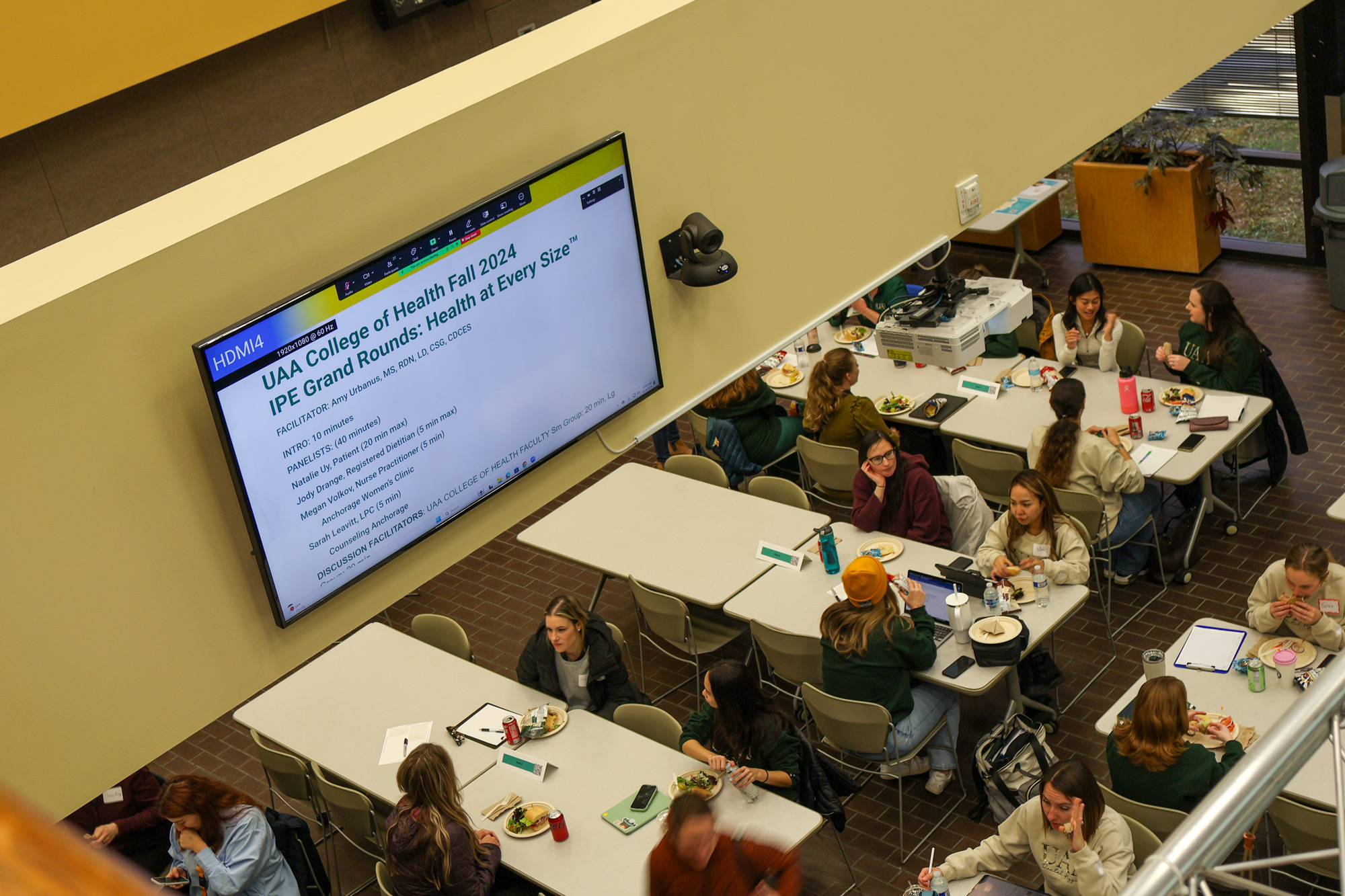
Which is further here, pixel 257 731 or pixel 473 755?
pixel 257 731

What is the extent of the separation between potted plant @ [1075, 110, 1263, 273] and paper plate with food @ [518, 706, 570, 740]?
7561 millimetres

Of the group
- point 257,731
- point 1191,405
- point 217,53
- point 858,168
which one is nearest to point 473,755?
point 257,731

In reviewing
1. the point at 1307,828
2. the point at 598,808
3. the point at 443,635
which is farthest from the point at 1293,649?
the point at 443,635

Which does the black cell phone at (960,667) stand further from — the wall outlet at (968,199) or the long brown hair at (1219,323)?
the long brown hair at (1219,323)

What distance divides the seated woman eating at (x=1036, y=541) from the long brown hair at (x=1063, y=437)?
1.43 feet

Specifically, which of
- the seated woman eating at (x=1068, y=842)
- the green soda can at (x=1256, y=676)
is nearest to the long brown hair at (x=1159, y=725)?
the seated woman eating at (x=1068, y=842)

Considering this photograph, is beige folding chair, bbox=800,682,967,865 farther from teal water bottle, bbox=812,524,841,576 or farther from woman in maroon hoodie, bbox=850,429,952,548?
woman in maroon hoodie, bbox=850,429,952,548

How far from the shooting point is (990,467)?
746 centimetres

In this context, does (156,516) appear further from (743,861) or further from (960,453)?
(960,453)

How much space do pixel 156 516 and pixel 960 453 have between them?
5506 mm

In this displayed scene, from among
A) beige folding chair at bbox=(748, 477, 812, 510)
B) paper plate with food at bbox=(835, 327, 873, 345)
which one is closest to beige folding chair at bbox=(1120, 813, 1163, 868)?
beige folding chair at bbox=(748, 477, 812, 510)

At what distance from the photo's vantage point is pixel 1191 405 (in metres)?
7.36

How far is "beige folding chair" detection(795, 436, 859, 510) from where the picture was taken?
7773 mm

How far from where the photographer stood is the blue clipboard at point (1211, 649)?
17.5ft
